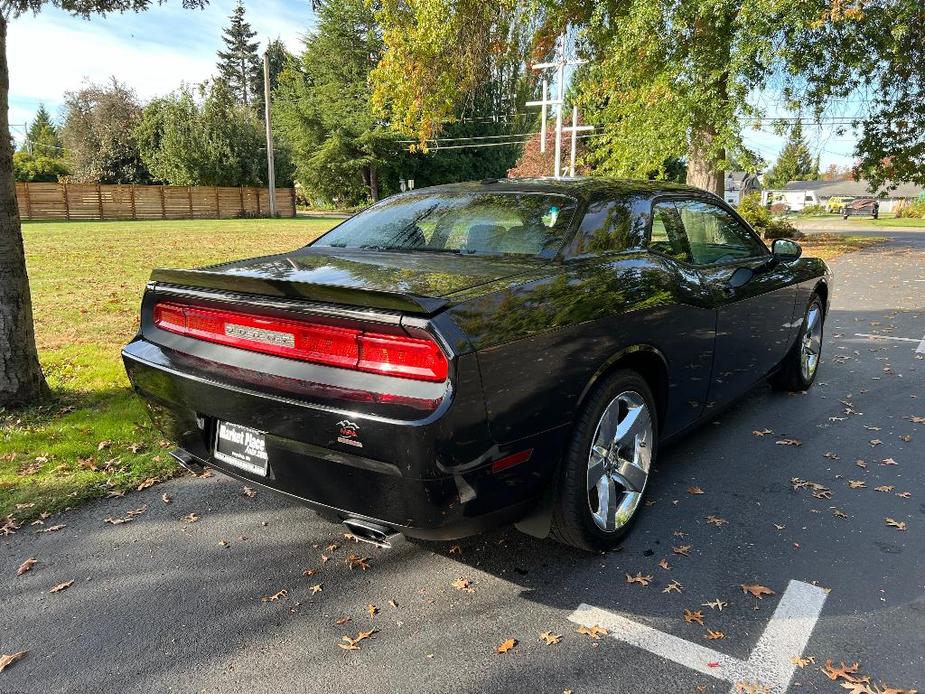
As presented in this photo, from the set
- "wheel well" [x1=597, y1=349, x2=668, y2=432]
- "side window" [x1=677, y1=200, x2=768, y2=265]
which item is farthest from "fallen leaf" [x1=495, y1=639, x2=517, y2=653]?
"side window" [x1=677, y1=200, x2=768, y2=265]

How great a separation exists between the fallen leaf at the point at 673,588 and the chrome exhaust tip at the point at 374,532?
1149mm

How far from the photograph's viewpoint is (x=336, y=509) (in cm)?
235

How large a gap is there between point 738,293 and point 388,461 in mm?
2533

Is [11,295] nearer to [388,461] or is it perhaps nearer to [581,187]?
[388,461]

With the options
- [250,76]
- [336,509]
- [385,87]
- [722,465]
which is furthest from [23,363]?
[250,76]

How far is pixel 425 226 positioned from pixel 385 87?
15.8 m

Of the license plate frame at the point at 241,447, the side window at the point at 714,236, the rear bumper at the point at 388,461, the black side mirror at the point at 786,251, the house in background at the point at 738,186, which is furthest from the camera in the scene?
the house in background at the point at 738,186

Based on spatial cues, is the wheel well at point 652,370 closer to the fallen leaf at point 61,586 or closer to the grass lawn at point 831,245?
the fallen leaf at point 61,586

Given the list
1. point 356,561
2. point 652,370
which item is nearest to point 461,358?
point 356,561

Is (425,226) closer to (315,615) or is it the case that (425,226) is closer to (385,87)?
(315,615)

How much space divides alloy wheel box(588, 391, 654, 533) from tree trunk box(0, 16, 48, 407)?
388cm

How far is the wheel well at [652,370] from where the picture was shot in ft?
9.52

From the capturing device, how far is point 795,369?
5.11m

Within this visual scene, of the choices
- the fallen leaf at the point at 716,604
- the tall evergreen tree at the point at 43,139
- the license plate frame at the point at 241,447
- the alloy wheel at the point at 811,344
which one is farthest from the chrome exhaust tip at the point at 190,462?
the tall evergreen tree at the point at 43,139
